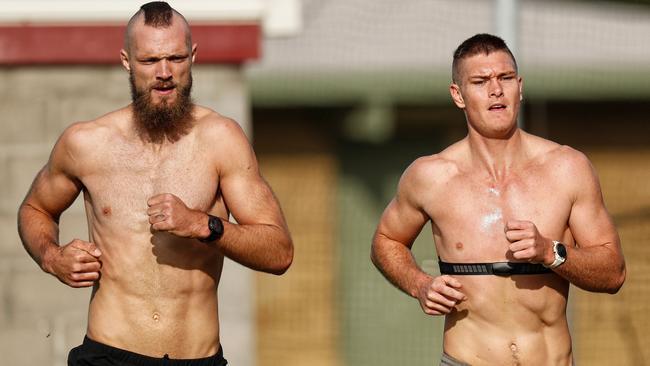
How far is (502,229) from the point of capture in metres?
5.98

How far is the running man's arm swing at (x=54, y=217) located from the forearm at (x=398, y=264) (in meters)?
1.23

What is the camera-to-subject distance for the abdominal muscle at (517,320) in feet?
19.4

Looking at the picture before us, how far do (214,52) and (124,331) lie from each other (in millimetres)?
3302

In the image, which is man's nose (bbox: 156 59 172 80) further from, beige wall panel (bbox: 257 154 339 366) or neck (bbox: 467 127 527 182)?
beige wall panel (bbox: 257 154 339 366)

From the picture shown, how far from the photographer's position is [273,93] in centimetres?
1151

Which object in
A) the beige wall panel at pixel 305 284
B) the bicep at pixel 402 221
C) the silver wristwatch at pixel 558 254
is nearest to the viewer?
the silver wristwatch at pixel 558 254

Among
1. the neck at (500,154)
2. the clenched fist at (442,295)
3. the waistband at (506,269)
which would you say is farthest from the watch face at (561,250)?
the neck at (500,154)

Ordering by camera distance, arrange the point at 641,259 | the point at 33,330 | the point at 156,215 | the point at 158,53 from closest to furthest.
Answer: the point at 156,215 < the point at 158,53 < the point at 33,330 < the point at 641,259

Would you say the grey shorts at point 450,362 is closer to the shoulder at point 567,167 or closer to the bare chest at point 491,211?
the bare chest at point 491,211

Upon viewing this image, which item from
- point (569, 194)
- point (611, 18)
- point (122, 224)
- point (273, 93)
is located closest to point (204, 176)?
point (122, 224)

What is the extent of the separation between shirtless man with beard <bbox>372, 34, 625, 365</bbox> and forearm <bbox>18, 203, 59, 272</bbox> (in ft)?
4.80

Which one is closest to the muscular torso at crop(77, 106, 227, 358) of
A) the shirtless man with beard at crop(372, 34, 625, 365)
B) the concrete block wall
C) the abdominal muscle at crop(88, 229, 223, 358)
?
the abdominal muscle at crop(88, 229, 223, 358)

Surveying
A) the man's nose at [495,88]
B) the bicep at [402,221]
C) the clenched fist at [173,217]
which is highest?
the man's nose at [495,88]

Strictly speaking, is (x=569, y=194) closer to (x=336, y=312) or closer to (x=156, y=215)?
(x=156, y=215)
